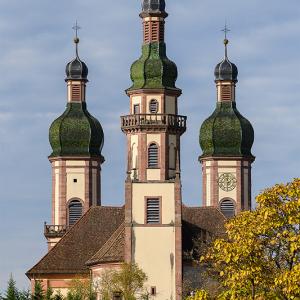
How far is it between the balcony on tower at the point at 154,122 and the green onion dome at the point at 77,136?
2553cm

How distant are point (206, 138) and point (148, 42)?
89.5 ft

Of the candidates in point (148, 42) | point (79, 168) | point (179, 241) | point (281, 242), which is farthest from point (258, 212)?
point (79, 168)

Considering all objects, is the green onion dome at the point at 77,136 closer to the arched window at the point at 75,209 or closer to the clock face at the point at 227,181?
the arched window at the point at 75,209

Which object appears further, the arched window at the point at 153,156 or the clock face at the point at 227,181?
the clock face at the point at 227,181

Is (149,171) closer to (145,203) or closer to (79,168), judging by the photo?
(145,203)

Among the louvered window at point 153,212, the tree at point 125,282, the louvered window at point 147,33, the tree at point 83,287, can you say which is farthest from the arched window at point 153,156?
the tree at point 83,287

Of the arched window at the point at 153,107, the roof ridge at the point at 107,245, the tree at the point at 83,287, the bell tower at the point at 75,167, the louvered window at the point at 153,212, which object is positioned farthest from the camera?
the bell tower at the point at 75,167

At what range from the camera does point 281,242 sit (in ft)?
198

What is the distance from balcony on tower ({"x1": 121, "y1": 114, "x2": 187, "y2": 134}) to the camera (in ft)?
361

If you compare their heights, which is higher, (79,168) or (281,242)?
(79,168)

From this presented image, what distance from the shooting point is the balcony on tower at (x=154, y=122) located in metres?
110

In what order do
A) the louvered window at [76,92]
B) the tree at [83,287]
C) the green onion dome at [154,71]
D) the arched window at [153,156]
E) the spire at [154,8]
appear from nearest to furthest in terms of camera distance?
the tree at [83,287]
the arched window at [153,156]
the green onion dome at [154,71]
the spire at [154,8]
the louvered window at [76,92]

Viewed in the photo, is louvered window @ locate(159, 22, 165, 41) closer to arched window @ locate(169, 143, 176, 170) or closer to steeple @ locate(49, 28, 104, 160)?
arched window @ locate(169, 143, 176, 170)

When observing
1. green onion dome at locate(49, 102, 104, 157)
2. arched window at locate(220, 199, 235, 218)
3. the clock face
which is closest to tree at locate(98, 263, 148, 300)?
green onion dome at locate(49, 102, 104, 157)
